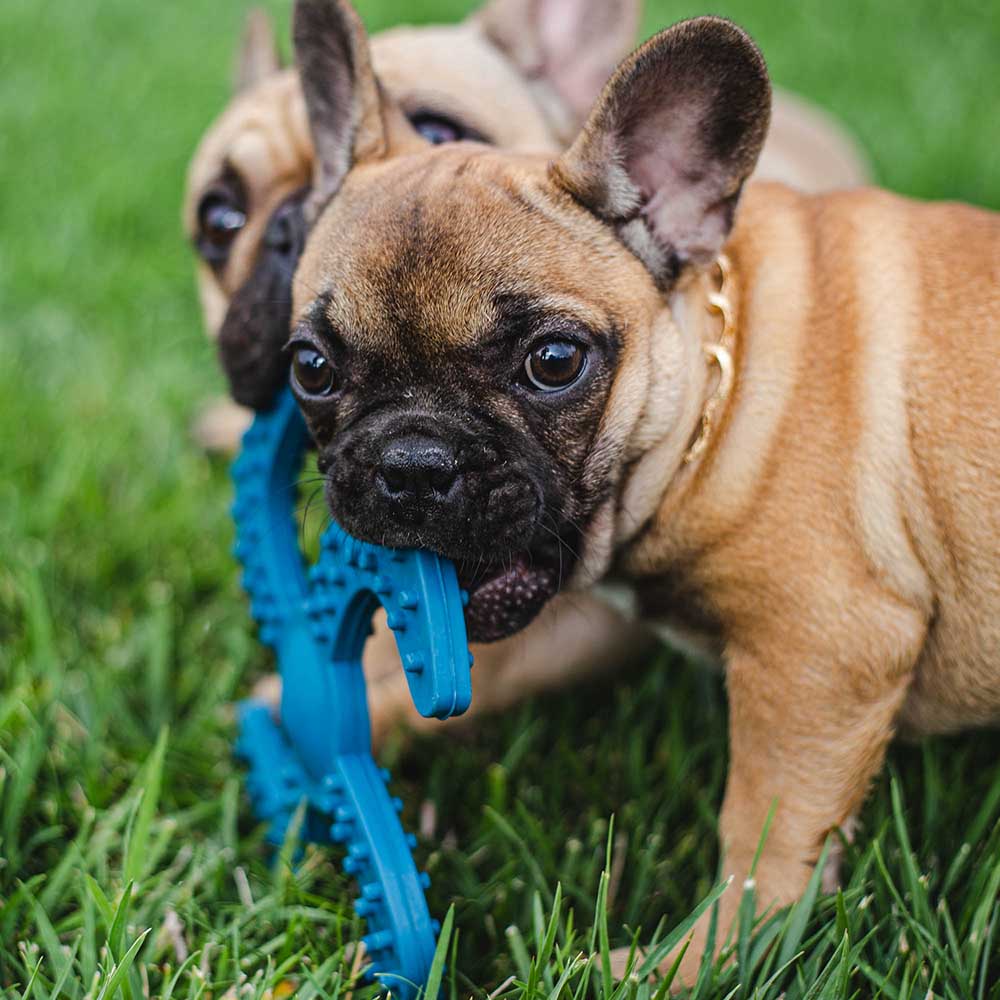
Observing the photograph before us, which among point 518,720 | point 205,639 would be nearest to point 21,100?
point 205,639

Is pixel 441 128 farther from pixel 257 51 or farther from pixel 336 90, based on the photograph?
pixel 257 51

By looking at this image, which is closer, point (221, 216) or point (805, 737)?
point (805, 737)

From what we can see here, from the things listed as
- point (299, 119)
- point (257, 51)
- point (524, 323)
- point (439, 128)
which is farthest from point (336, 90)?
point (257, 51)

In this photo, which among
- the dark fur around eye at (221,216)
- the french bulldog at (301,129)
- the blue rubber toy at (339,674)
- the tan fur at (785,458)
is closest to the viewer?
the blue rubber toy at (339,674)

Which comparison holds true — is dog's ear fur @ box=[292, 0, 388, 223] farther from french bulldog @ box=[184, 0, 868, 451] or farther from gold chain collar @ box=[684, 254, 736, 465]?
gold chain collar @ box=[684, 254, 736, 465]

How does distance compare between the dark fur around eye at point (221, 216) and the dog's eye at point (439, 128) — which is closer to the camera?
the dog's eye at point (439, 128)

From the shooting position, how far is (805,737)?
2.34m

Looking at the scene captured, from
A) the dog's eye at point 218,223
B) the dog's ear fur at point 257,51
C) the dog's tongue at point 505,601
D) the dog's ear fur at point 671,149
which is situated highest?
the dog's ear fur at point 671,149

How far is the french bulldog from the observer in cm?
313

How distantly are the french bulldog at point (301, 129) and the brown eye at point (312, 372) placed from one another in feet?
1.66

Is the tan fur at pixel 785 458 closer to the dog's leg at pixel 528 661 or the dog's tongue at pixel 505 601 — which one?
the dog's tongue at pixel 505 601

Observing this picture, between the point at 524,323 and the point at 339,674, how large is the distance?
815mm

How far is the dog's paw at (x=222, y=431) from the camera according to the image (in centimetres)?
426

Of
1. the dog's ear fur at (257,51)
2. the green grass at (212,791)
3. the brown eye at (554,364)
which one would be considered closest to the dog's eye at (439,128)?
the dog's ear fur at (257,51)
